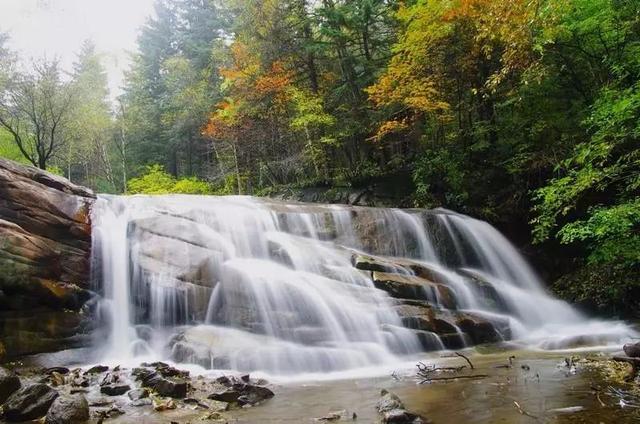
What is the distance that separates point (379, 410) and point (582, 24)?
9.55 metres

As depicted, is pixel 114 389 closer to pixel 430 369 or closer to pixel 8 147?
pixel 430 369

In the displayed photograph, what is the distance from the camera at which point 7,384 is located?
551 centimetres

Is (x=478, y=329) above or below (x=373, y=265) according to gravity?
below

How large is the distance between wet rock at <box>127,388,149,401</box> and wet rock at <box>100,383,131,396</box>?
0.57 ft

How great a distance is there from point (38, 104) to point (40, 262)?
42.7ft

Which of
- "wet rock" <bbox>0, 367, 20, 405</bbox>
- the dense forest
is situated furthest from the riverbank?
the dense forest

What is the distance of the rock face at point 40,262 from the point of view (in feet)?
27.7

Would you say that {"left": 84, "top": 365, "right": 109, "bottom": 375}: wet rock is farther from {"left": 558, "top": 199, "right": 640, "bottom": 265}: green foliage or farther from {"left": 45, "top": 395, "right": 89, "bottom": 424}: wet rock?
{"left": 558, "top": 199, "right": 640, "bottom": 265}: green foliage

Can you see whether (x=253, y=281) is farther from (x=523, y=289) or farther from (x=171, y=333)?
(x=523, y=289)

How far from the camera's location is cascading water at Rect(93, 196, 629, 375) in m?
8.33

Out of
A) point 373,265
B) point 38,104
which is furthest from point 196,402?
point 38,104

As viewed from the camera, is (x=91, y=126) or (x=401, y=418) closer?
(x=401, y=418)

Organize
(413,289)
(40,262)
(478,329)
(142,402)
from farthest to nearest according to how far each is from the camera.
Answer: (413,289) → (478,329) → (40,262) → (142,402)

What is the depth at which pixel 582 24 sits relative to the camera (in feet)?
33.0
